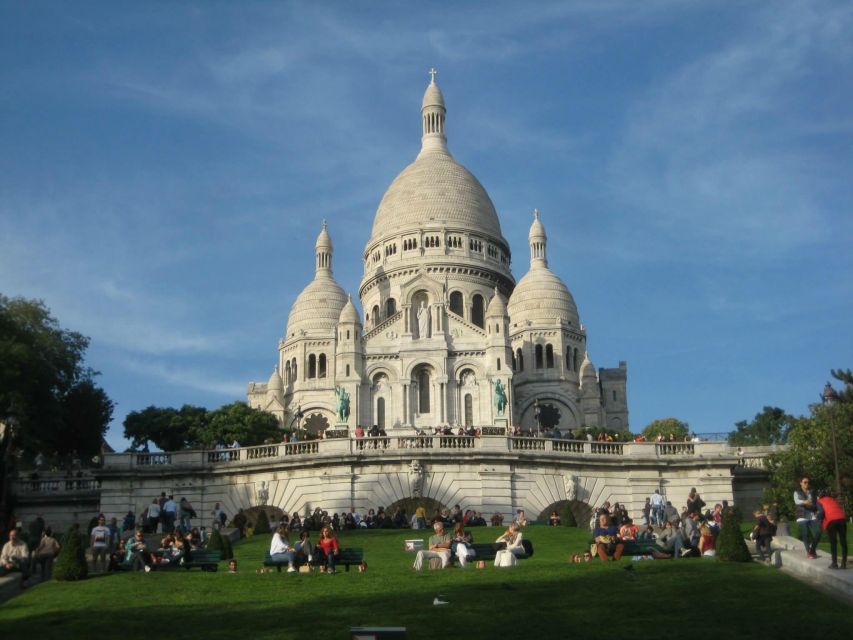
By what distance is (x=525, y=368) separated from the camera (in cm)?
10888

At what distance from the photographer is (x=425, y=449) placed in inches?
1622

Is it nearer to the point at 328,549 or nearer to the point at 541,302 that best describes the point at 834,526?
the point at 328,549

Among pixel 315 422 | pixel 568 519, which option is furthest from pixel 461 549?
pixel 315 422

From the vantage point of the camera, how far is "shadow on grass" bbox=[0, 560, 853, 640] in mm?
18219

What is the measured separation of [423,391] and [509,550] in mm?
74405

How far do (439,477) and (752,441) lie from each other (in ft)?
102

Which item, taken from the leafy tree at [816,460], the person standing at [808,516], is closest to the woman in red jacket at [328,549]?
the person standing at [808,516]

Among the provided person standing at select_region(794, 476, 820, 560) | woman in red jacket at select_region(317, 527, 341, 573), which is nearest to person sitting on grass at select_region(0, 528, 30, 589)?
woman in red jacket at select_region(317, 527, 341, 573)

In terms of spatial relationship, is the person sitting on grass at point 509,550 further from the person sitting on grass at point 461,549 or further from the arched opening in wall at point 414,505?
the arched opening in wall at point 414,505

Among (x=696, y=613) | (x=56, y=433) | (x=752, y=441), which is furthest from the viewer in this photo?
(x=752, y=441)

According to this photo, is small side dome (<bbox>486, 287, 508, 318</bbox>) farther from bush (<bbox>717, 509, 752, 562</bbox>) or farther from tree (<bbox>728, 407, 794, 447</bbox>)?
bush (<bbox>717, 509, 752, 562</bbox>)

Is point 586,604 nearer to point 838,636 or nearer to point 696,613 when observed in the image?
point 696,613

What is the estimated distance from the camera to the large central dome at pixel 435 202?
115500 millimetres

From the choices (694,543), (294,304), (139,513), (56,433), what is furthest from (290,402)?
(694,543)
